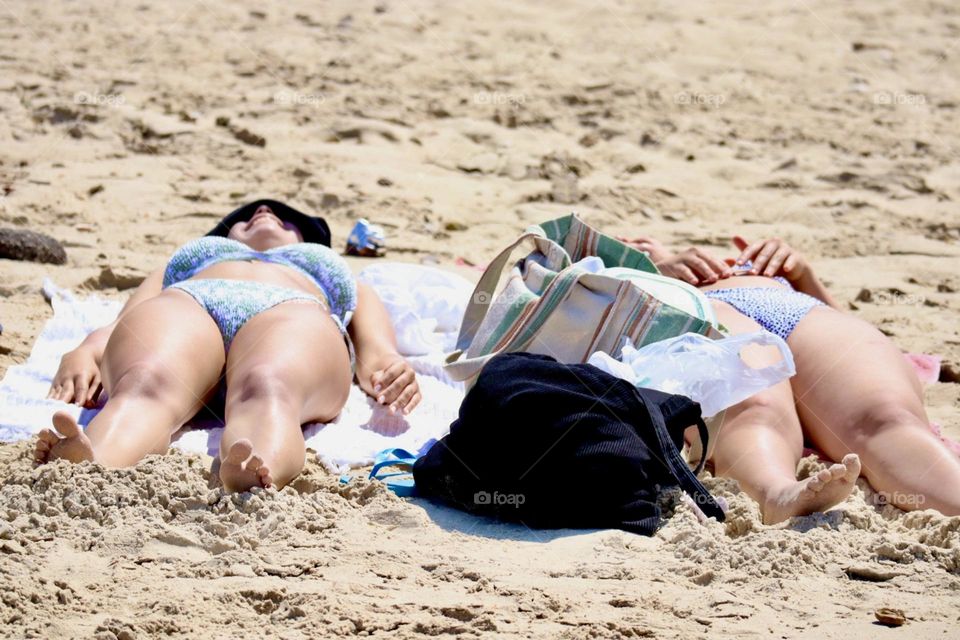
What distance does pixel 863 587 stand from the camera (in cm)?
232

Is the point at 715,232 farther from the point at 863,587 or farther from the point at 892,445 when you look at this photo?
the point at 863,587

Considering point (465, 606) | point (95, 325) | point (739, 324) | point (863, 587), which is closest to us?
point (465, 606)

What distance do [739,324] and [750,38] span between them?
4636mm

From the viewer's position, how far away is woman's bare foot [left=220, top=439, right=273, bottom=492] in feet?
8.45

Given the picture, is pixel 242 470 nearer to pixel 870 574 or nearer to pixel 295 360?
pixel 295 360

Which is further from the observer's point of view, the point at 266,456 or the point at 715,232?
the point at 715,232

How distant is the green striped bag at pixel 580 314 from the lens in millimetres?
3107

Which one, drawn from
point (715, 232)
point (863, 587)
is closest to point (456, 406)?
point (863, 587)

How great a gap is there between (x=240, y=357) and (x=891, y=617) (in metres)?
1.80

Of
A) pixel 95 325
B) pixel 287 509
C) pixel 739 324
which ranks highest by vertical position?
pixel 739 324

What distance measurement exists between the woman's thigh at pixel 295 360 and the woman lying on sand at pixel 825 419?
3.54ft
